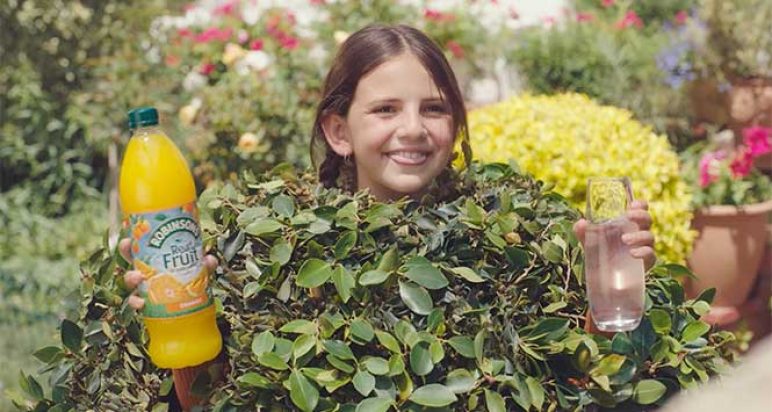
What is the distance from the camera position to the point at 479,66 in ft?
24.1

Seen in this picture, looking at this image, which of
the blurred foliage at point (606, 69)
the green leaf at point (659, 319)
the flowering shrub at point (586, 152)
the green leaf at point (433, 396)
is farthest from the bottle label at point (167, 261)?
the blurred foliage at point (606, 69)

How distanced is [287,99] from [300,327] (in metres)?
3.77

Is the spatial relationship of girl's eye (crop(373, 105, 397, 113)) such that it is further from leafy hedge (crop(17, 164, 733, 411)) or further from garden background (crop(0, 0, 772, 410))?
garden background (crop(0, 0, 772, 410))

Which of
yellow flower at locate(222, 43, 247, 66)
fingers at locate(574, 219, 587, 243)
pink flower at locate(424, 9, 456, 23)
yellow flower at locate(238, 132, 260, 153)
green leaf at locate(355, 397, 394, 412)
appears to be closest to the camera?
green leaf at locate(355, 397, 394, 412)

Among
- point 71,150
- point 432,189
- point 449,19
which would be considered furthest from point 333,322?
point 71,150

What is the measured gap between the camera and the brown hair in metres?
2.43

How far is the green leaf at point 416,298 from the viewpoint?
193 centimetres

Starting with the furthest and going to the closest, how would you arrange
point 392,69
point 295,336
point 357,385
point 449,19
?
point 449,19, point 392,69, point 295,336, point 357,385

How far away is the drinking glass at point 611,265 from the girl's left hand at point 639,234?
0.4 inches

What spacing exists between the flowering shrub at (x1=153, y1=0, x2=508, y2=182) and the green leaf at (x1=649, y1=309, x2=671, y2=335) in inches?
143

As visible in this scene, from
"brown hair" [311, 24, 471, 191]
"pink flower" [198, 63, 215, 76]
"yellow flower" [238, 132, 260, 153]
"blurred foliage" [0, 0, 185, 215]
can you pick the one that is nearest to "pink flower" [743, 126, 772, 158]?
"yellow flower" [238, 132, 260, 153]

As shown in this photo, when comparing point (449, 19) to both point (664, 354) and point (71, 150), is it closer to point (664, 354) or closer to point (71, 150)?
point (71, 150)

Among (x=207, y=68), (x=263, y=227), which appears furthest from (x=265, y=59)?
(x=263, y=227)

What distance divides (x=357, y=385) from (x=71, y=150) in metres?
6.10
